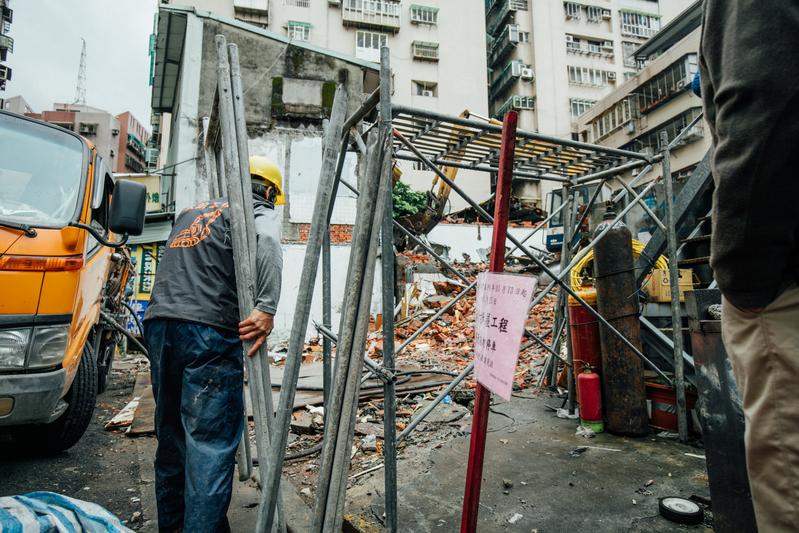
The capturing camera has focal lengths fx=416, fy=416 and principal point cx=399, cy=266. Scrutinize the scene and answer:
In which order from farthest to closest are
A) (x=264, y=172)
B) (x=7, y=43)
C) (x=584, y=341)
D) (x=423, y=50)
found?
(x=423, y=50) → (x=7, y=43) → (x=584, y=341) → (x=264, y=172)

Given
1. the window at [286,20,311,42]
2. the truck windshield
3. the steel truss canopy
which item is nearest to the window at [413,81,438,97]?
the window at [286,20,311,42]

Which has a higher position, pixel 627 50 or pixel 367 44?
pixel 627 50

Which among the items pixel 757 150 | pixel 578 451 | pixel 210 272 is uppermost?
pixel 757 150

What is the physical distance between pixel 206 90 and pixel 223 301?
11.1 metres

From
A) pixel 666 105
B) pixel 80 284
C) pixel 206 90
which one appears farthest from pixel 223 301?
pixel 666 105

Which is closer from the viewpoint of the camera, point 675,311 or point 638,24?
point 675,311

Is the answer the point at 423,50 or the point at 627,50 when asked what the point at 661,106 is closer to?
the point at 627,50

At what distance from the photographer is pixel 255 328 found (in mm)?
2072

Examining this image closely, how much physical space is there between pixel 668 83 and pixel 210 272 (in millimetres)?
26806

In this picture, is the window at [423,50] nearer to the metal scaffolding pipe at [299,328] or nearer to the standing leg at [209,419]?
the metal scaffolding pipe at [299,328]

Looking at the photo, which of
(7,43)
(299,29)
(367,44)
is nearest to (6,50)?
(7,43)

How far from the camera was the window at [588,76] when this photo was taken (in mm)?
29422

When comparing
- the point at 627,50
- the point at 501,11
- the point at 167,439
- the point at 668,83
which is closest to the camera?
the point at 167,439

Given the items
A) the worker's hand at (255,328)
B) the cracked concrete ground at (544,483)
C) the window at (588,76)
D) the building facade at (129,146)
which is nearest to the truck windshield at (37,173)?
the worker's hand at (255,328)
